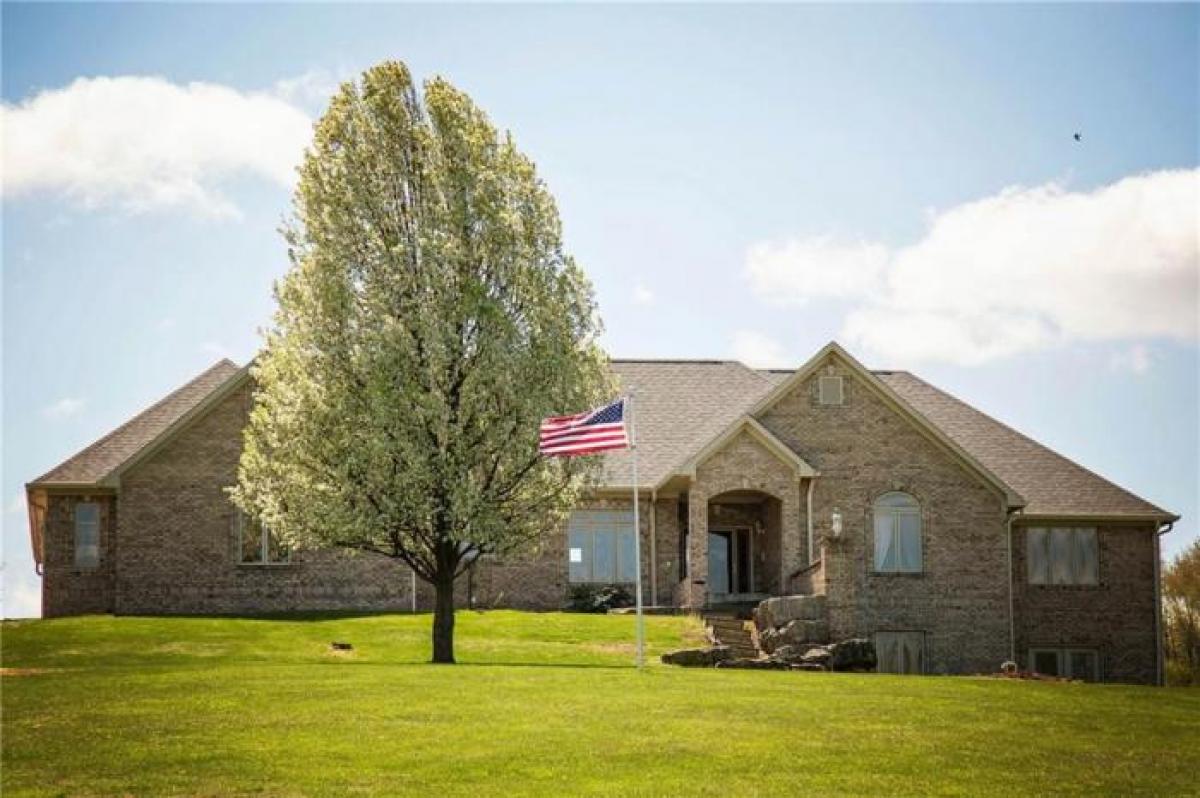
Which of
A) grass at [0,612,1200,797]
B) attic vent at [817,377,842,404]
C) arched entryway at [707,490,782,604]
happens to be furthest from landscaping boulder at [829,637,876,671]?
attic vent at [817,377,842,404]

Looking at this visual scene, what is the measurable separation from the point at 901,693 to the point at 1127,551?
21458mm

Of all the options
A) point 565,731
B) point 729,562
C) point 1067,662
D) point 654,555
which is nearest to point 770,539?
point 729,562

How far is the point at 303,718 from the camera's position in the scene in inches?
714

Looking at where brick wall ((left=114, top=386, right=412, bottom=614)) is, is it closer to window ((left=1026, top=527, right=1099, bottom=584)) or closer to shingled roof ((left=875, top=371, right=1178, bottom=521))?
shingled roof ((left=875, top=371, right=1178, bottom=521))

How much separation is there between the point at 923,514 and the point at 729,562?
19.1ft

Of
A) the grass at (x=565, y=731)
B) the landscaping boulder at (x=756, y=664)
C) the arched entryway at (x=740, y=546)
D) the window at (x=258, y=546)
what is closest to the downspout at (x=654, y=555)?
the arched entryway at (x=740, y=546)

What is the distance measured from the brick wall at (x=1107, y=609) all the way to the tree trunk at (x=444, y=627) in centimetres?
1850

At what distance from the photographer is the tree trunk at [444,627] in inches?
1134

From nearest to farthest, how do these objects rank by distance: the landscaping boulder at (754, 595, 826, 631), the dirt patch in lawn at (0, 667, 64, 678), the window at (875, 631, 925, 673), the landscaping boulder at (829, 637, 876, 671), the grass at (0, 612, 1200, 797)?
1. the grass at (0, 612, 1200, 797)
2. the dirt patch in lawn at (0, 667, 64, 678)
3. the landscaping boulder at (829, 637, 876, 671)
4. the landscaping boulder at (754, 595, 826, 631)
5. the window at (875, 631, 925, 673)

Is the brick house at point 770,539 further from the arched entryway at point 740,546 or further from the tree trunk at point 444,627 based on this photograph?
the tree trunk at point 444,627

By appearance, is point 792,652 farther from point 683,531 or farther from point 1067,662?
point 1067,662

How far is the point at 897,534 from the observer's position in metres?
39.0

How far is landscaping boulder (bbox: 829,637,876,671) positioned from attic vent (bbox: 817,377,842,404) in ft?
29.8

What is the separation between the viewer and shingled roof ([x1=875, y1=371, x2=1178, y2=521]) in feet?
137
